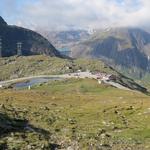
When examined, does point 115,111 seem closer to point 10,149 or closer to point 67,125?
point 67,125

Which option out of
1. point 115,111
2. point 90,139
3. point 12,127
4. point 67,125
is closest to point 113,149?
point 90,139

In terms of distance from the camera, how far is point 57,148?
4575 cm

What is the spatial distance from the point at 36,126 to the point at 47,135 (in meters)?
6.81

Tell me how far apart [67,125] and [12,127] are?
13364 millimetres

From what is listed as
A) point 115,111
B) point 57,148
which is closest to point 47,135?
point 57,148

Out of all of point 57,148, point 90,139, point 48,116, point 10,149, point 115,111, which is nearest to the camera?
point 10,149

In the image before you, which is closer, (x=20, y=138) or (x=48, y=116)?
(x=20, y=138)

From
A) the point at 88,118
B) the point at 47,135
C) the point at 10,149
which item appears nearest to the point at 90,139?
the point at 47,135

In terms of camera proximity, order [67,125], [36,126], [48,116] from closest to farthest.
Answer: [36,126]
[67,125]
[48,116]

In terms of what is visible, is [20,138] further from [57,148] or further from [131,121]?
[131,121]

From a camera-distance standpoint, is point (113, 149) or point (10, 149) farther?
point (113, 149)

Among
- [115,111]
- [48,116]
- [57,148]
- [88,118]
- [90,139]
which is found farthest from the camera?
[115,111]

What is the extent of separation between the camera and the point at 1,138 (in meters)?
45.9

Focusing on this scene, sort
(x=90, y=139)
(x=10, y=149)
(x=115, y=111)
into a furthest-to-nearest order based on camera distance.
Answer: (x=115, y=111)
(x=90, y=139)
(x=10, y=149)
